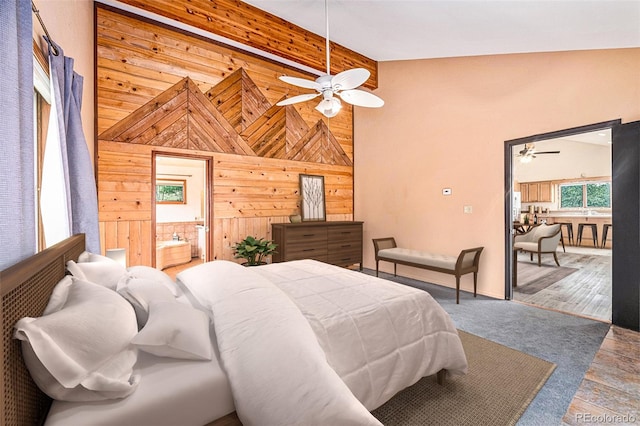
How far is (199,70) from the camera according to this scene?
4051 millimetres

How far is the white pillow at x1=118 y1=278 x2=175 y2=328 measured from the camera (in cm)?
148

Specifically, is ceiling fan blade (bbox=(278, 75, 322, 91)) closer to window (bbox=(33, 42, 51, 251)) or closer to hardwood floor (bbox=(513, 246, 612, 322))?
window (bbox=(33, 42, 51, 251))

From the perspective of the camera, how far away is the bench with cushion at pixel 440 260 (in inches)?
148

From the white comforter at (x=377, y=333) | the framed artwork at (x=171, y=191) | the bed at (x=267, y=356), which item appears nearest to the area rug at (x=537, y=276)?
the white comforter at (x=377, y=333)

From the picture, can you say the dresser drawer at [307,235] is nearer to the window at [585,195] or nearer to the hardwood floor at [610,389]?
the hardwood floor at [610,389]

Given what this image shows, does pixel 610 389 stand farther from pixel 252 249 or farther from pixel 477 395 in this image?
pixel 252 249

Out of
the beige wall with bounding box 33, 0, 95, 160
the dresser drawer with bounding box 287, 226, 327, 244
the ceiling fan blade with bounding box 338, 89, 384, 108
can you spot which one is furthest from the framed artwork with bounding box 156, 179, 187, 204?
the ceiling fan blade with bounding box 338, 89, 384, 108

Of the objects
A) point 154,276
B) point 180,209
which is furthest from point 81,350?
point 180,209

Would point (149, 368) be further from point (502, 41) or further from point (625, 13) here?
point (502, 41)

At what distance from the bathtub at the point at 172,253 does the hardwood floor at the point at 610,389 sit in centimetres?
570

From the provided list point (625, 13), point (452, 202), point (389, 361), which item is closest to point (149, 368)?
point (389, 361)

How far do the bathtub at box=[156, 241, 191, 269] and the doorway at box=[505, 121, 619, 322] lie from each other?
18.7ft

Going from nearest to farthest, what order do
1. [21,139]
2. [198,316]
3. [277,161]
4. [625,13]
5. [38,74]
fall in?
[21,139], [198,316], [38,74], [625,13], [277,161]

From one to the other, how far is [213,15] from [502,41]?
11.1ft
